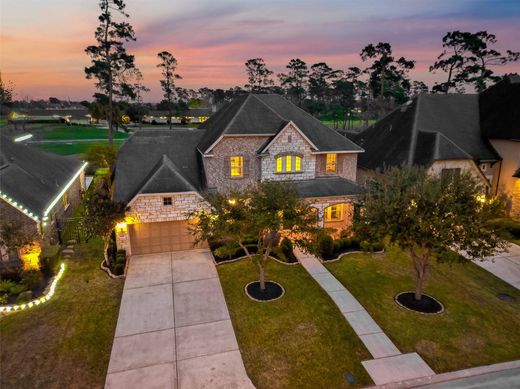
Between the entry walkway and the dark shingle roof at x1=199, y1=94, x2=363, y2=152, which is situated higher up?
the dark shingle roof at x1=199, y1=94, x2=363, y2=152

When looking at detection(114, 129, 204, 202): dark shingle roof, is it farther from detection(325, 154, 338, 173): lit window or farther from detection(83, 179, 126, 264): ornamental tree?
detection(325, 154, 338, 173): lit window

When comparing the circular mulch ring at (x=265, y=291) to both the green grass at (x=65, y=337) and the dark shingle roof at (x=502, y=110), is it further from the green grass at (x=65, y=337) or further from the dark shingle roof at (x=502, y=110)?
the dark shingle roof at (x=502, y=110)

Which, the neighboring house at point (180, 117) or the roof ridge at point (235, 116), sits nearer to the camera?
the roof ridge at point (235, 116)

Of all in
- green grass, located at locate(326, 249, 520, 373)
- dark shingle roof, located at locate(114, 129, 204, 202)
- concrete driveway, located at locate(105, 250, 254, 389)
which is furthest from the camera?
dark shingle roof, located at locate(114, 129, 204, 202)

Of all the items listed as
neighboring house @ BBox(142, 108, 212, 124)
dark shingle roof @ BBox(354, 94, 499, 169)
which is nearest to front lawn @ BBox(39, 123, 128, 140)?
neighboring house @ BBox(142, 108, 212, 124)

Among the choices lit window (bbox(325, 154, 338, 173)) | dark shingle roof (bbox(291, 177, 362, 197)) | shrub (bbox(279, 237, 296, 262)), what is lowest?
shrub (bbox(279, 237, 296, 262))

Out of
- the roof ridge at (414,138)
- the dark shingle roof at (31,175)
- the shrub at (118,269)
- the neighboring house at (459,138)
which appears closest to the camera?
the shrub at (118,269)

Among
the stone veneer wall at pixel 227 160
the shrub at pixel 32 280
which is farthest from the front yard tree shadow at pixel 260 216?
the shrub at pixel 32 280
